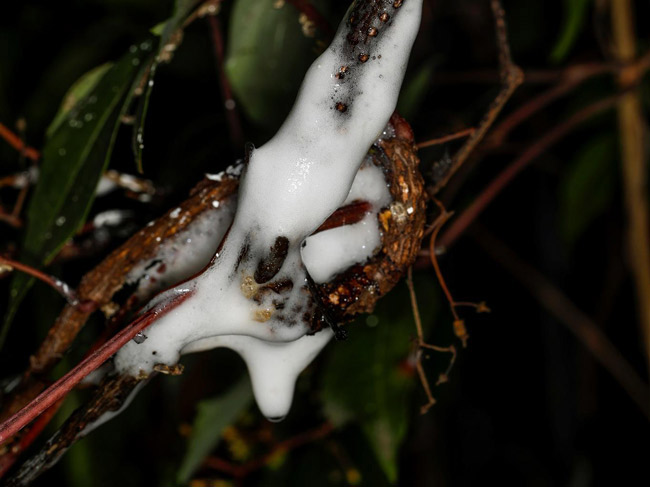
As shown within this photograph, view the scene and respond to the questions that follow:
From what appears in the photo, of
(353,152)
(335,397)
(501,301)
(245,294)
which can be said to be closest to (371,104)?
(353,152)

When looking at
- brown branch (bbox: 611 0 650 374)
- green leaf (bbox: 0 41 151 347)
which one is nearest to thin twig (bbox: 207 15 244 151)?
green leaf (bbox: 0 41 151 347)

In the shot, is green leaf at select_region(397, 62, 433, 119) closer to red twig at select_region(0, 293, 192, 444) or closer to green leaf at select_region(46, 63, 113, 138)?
green leaf at select_region(46, 63, 113, 138)

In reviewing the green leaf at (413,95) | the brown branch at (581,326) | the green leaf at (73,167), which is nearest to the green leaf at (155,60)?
the green leaf at (73,167)

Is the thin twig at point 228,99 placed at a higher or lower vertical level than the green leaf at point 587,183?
higher

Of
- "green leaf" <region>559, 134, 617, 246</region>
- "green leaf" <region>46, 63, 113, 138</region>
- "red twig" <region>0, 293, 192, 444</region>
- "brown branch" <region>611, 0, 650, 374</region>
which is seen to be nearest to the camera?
"red twig" <region>0, 293, 192, 444</region>

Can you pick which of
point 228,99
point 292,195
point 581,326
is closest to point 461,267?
point 581,326

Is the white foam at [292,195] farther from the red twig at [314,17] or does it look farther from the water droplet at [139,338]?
the red twig at [314,17]

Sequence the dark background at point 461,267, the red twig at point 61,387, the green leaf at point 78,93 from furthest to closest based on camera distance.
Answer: the dark background at point 461,267 → the green leaf at point 78,93 → the red twig at point 61,387
